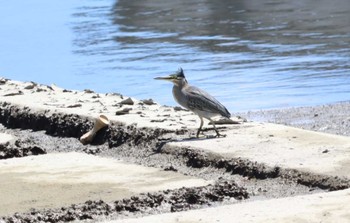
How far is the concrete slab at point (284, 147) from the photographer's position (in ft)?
29.4

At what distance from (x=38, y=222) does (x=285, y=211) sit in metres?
1.72

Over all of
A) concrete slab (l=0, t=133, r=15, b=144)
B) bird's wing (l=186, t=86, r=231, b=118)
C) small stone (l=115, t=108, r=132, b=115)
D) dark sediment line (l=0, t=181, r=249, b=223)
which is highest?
bird's wing (l=186, t=86, r=231, b=118)

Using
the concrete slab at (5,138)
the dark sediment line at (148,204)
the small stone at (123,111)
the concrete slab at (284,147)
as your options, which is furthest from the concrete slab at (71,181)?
the small stone at (123,111)

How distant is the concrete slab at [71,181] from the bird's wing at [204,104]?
917mm

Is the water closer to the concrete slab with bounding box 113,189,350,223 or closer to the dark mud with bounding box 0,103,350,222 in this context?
the dark mud with bounding box 0,103,350,222

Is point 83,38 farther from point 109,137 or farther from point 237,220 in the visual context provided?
point 237,220

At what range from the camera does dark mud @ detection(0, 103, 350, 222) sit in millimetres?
8266

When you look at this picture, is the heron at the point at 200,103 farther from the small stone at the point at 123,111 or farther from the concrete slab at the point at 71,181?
the small stone at the point at 123,111

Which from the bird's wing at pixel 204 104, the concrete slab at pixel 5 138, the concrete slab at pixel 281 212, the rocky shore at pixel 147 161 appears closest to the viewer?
the concrete slab at pixel 281 212

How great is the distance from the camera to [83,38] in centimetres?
2312

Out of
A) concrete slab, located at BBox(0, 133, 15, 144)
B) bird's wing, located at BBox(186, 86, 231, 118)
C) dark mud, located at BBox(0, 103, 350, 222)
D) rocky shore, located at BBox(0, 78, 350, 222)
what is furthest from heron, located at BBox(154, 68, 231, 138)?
concrete slab, located at BBox(0, 133, 15, 144)

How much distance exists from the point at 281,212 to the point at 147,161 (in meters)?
2.90

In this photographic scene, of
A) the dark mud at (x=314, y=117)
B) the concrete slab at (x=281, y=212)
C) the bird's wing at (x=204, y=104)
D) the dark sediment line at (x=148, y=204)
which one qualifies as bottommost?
the dark mud at (x=314, y=117)

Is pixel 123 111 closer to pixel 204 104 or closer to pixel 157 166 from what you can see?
pixel 204 104
